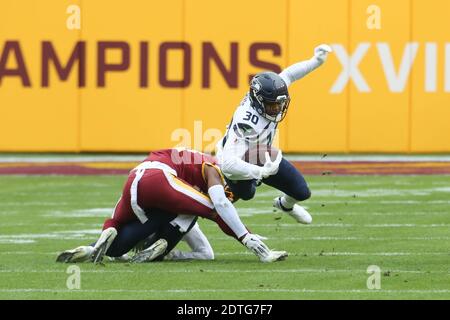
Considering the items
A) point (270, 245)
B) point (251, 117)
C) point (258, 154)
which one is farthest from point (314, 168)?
point (251, 117)

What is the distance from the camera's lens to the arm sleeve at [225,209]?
8500 mm

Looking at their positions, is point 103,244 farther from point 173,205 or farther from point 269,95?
point 269,95

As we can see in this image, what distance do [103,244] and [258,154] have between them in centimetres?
126

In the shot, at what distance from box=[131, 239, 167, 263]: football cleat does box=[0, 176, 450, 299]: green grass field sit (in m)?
0.07

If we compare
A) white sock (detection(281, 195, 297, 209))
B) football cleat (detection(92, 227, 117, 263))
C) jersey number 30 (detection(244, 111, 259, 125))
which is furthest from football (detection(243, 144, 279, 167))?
football cleat (detection(92, 227, 117, 263))

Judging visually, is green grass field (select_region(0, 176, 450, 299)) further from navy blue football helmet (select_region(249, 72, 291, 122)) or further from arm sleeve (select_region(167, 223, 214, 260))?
navy blue football helmet (select_region(249, 72, 291, 122))

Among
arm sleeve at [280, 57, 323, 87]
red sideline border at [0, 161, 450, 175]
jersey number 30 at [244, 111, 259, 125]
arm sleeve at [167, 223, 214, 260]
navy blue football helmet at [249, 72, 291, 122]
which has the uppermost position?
arm sleeve at [280, 57, 323, 87]

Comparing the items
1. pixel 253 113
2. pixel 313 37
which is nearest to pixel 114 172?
pixel 313 37

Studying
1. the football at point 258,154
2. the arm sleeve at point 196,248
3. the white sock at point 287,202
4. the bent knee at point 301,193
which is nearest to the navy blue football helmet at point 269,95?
the football at point 258,154

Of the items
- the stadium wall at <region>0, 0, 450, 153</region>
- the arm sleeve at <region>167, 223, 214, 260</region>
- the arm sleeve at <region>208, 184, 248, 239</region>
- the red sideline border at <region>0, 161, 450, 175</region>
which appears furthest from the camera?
the stadium wall at <region>0, 0, 450, 153</region>

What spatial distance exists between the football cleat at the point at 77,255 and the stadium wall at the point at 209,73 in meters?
8.21

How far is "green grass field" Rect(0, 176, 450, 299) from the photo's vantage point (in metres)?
7.50

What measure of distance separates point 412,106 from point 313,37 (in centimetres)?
149

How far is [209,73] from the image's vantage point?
16.9 m
